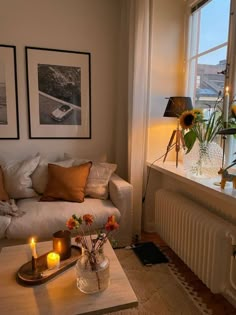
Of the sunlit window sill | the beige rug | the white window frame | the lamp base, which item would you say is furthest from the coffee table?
the white window frame

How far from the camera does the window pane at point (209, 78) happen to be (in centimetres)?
201

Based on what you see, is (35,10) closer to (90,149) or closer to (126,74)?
(126,74)

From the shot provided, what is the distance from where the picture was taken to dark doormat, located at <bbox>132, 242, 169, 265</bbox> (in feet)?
6.89

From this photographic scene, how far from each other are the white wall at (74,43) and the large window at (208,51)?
36.5 inches

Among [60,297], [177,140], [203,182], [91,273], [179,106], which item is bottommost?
[60,297]

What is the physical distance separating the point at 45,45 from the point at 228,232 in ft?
8.38

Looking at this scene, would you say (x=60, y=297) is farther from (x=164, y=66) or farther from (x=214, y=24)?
(x=214, y=24)

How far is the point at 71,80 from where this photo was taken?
9.06ft

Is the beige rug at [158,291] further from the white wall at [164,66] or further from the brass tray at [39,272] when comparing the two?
the white wall at [164,66]

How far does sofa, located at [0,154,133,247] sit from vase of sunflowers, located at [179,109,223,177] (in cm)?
72

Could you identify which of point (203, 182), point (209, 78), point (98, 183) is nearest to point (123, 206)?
point (98, 183)

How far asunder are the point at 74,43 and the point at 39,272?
2427mm

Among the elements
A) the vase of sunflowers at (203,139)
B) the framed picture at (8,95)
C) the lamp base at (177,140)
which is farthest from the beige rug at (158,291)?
the framed picture at (8,95)

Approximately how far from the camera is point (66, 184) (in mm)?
2287
